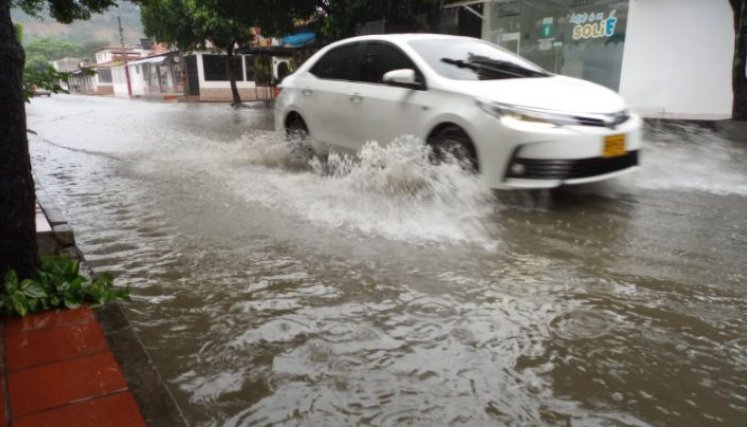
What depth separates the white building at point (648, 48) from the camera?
12.0 meters

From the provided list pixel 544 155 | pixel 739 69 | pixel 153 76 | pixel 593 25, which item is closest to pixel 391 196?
pixel 544 155

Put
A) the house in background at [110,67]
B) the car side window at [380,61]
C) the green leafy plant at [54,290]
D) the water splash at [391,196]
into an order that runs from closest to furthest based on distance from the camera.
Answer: the green leafy plant at [54,290]
the water splash at [391,196]
the car side window at [380,61]
the house in background at [110,67]

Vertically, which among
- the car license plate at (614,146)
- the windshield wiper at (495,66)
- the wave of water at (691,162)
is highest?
the windshield wiper at (495,66)

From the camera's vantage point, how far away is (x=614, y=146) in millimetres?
4559

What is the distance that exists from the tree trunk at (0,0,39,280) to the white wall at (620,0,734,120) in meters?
12.7

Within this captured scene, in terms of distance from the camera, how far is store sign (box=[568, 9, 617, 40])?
13.7 meters

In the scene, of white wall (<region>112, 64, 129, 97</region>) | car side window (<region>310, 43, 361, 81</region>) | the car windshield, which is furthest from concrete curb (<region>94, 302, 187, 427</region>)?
white wall (<region>112, 64, 129, 97</region>)

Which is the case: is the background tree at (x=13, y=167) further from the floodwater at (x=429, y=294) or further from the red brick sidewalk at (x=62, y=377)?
the floodwater at (x=429, y=294)

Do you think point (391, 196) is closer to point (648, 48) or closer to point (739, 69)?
point (739, 69)

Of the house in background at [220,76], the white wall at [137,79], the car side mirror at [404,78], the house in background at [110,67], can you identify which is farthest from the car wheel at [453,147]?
the house in background at [110,67]

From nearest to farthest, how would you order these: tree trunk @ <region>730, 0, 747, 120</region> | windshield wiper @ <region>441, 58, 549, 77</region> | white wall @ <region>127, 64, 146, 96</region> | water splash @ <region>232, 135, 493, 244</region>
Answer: water splash @ <region>232, 135, 493, 244</region> < windshield wiper @ <region>441, 58, 549, 77</region> < tree trunk @ <region>730, 0, 747, 120</region> < white wall @ <region>127, 64, 146, 96</region>

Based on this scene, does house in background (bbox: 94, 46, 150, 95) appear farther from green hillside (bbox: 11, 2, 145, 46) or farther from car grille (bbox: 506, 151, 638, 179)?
green hillside (bbox: 11, 2, 145, 46)

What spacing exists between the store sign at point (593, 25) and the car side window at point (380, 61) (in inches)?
405

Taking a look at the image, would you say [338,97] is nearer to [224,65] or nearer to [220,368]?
[220,368]
